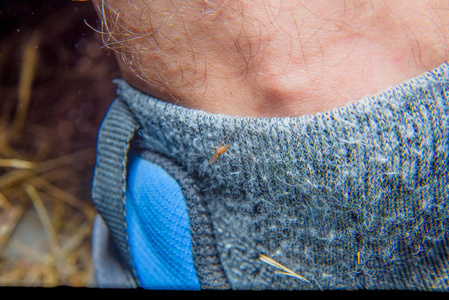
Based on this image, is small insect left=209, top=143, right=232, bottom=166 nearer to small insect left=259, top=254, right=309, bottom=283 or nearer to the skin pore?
the skin pore

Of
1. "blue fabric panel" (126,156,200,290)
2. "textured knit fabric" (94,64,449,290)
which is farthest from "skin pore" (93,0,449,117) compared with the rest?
"blue fabric panel" (126,156,200,290)

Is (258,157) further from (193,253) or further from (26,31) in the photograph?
(26,31)

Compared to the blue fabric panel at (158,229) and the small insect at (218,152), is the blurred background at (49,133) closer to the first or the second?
the blue fabric panel at (158,229)

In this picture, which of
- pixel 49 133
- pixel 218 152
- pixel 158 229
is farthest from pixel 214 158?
pixel 49 133

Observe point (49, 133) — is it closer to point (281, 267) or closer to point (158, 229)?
point (158, 229)

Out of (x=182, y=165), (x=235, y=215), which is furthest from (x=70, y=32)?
(x=235, y=215)

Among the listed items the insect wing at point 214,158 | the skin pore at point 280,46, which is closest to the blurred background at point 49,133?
the skin pore at point 280,46
